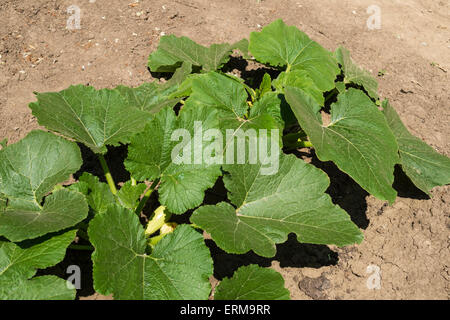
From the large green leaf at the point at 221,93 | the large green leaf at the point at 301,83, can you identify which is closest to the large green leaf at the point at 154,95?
the large green leaf at the point at 221,93

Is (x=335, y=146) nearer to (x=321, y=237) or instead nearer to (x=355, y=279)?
(x=321, y=237)

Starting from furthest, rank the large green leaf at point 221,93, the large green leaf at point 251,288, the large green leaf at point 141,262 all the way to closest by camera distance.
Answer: the large green leaf at point 221,93 < the large green leaf at point 251,288 < the large green leaf at point 141,262

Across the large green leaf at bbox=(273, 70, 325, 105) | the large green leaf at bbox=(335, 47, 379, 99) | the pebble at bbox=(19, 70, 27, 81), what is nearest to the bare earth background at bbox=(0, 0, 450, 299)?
the pebble at bbox=(19, 70, 27, 81)

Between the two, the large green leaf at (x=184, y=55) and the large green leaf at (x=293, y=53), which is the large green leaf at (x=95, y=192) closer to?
the large green leaf at (x=184, y=55)

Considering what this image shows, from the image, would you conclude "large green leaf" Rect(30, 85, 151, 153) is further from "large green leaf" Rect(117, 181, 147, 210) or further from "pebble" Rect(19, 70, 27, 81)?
"pebble" Rect(19, 70, 27, 81)

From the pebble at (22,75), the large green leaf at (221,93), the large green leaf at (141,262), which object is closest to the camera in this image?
the large green leaf at (141,262)

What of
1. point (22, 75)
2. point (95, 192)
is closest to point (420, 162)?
point (95, 192)

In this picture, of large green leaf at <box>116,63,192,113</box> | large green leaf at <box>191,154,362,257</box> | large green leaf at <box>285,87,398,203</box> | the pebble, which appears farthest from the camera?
the pebble

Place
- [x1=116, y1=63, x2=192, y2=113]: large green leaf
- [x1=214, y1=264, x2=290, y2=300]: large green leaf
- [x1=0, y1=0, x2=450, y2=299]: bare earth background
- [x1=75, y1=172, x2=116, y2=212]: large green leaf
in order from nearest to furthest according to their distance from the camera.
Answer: [x1=214, y1=264, x2=290, y2=300]: large green leaf → [x1=75, y1=172, x2=116, y2=212]: large green leaf → [x1=0, y1=0, x2=450, y2=299]: bare earth background → [x1=116, y1=63, x2=192, y2=113]: large green leaf
